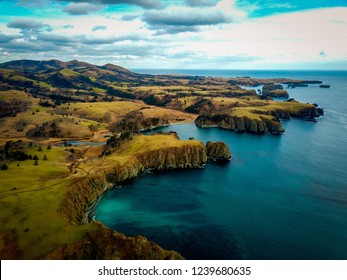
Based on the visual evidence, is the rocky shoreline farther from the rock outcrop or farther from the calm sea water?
the calm sea water

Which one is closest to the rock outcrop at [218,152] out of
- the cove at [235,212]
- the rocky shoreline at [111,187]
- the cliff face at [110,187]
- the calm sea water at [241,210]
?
the rocky shoreline at [111,187]

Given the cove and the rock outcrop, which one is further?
the rock outcrop

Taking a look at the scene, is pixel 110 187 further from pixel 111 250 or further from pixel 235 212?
pixel 111 250

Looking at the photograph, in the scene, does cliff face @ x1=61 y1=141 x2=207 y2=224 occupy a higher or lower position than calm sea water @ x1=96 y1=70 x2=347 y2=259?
higher

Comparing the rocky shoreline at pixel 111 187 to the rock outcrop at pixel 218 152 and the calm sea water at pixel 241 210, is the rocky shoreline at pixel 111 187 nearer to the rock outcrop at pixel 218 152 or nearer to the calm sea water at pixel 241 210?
the rock outcrop at pixel 218 152

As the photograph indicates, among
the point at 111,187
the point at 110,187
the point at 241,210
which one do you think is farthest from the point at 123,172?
the point at 241,210

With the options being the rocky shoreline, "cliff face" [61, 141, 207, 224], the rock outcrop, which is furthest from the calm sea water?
the rock outcrop
